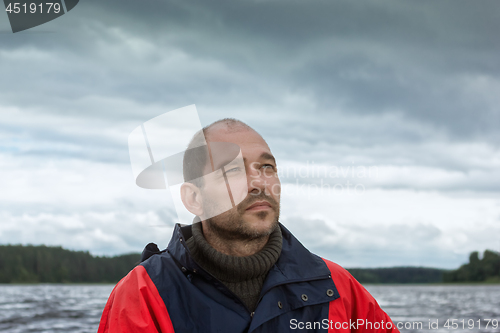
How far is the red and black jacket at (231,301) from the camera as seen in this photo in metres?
2.70

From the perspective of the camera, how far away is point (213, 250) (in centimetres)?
297

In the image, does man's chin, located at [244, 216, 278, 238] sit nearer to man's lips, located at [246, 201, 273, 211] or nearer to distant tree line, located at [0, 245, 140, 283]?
man's lips, located at [246, 201, 273, 211]

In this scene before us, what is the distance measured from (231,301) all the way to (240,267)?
24cm

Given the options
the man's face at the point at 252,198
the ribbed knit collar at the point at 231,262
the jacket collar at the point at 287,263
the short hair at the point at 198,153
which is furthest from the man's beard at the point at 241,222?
the short hair at the point at 198,153

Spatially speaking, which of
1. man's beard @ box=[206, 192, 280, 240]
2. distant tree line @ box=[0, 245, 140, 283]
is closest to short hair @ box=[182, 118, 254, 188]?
man's beard @ box=[206, 192, 280, 240]

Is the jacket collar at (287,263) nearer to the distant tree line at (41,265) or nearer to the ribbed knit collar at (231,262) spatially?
the ribbed knit collar at (231,262)

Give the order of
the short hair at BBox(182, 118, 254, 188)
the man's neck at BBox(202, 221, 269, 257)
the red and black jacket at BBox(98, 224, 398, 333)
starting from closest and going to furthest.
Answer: the red and black jacket at BBox(98, 224, 398, 333) < the man's neck at BBox(202, 221, 269, 257) < the short hair at BBox(182, 118, 254, 188)

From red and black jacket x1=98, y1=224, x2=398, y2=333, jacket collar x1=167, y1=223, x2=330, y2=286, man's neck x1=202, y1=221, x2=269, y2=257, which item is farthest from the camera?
man's neck x1=202, y1=221, x2=269, y2=257

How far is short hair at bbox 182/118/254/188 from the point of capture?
3293 millimetres

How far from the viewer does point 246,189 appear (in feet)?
9.80

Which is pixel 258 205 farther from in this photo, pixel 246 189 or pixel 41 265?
Result: pixel 41 265

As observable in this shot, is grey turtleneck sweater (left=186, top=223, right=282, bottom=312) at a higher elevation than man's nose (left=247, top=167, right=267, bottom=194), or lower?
lower

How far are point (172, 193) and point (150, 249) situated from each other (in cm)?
48

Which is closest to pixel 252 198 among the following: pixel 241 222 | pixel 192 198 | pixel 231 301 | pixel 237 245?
pixel 241 222
